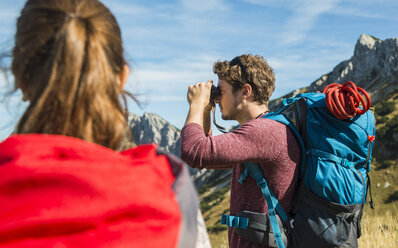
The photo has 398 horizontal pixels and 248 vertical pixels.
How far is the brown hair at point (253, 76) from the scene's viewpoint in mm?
3352

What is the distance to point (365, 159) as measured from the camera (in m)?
2.87

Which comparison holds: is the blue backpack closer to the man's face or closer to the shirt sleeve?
the shirt sleeve

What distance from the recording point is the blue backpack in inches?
104

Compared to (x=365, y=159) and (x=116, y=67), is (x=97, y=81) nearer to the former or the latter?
(x=116, y=67)

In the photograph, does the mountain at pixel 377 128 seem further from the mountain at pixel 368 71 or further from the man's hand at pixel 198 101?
the man's hand at pixel 198 101

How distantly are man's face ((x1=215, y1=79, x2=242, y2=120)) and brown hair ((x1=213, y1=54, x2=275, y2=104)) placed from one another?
0.04 metres

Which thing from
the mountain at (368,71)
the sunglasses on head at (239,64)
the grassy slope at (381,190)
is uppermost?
the sunglasses on head at (239,64)

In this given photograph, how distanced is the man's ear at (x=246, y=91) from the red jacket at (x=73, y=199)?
223 centimetres

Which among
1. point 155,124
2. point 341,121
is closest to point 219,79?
point 341,121

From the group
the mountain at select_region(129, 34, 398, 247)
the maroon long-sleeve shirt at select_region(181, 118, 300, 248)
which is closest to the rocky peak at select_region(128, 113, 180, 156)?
the mountain at select_region(129, 34, 398, 247)

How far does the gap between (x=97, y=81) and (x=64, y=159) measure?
302 millimetres

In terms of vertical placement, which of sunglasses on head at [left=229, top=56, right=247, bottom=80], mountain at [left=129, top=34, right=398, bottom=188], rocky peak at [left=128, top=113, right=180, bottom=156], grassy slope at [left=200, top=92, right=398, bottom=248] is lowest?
rocky peak at [left=128, top=113, right=180, bottom=156]

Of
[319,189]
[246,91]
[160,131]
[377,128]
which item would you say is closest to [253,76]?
[246,91]

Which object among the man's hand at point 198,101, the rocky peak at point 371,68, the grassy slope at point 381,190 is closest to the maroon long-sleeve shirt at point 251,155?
the man's hand at point 198,101
